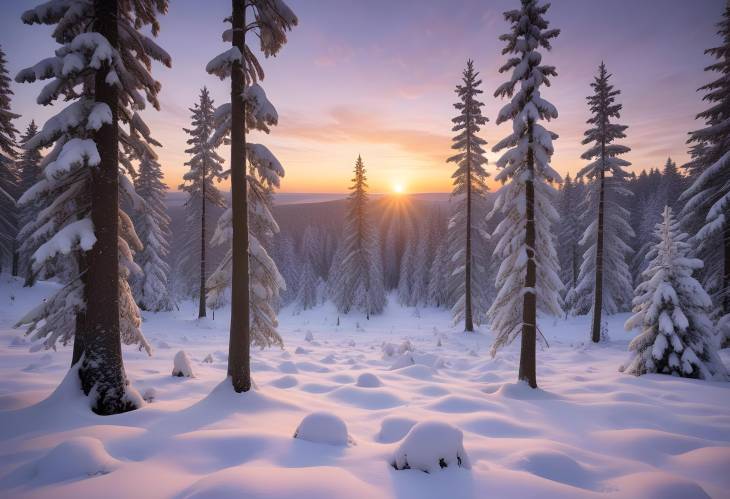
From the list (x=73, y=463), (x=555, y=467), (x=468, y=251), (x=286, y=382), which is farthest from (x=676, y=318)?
(x=73, y=463)

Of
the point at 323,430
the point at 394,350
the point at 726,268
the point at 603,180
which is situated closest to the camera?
the point at 323,430

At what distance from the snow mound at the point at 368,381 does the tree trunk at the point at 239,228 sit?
3615mm

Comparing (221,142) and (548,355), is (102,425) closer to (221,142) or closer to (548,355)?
(221,142)

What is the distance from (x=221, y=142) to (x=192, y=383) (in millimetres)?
6459

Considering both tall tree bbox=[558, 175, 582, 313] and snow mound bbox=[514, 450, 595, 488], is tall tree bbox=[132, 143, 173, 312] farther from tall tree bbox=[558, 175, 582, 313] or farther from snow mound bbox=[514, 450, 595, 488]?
tall tree bbox=[558, 175, 582, 313]

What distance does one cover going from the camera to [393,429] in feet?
21.9

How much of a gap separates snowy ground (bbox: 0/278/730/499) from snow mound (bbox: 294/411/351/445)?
5 centimetres

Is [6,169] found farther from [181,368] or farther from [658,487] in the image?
[658,487]

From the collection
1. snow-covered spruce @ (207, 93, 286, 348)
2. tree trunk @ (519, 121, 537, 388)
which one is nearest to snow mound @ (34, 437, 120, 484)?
snow-covered spruce @ (207, 93, 286, 348)

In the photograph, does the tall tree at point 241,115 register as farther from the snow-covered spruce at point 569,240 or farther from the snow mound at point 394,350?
the snow-covered spruce at point 569,240

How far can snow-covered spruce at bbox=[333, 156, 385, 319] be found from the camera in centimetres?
3744

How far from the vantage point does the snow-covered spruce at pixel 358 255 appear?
37.4 m

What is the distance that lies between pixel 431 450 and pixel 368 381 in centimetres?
588

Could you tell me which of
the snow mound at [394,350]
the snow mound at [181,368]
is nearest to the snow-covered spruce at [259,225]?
the snow mound at [181,368]
